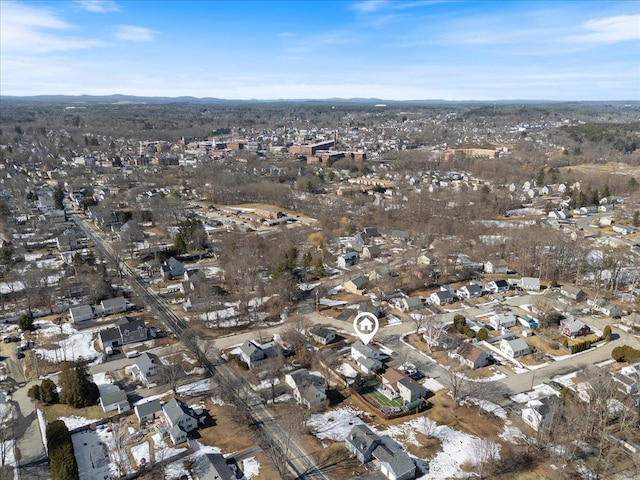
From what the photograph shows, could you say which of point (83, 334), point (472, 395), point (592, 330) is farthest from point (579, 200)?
point (83, 334)

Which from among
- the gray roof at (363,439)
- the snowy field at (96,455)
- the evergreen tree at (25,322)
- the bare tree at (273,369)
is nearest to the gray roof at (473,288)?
the bare tree at (273,369)

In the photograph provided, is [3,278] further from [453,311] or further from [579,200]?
[579,200]

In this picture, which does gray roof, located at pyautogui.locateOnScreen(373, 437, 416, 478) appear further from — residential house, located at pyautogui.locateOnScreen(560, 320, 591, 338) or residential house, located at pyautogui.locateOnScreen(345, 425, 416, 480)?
residential house, located at pyautogui.locateOnScreen(560, 320, 591, 338)

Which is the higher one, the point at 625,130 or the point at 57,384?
the point at 625,130

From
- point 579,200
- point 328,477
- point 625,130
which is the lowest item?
point 328,477

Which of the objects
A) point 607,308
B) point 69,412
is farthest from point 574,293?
point 69,412

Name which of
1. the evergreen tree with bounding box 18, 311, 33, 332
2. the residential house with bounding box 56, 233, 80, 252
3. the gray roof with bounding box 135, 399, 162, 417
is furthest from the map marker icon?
the residential house with bounding box 56, 233, 80, 252

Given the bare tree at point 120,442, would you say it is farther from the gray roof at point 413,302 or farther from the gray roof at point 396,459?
the gray roof at point 413,302
